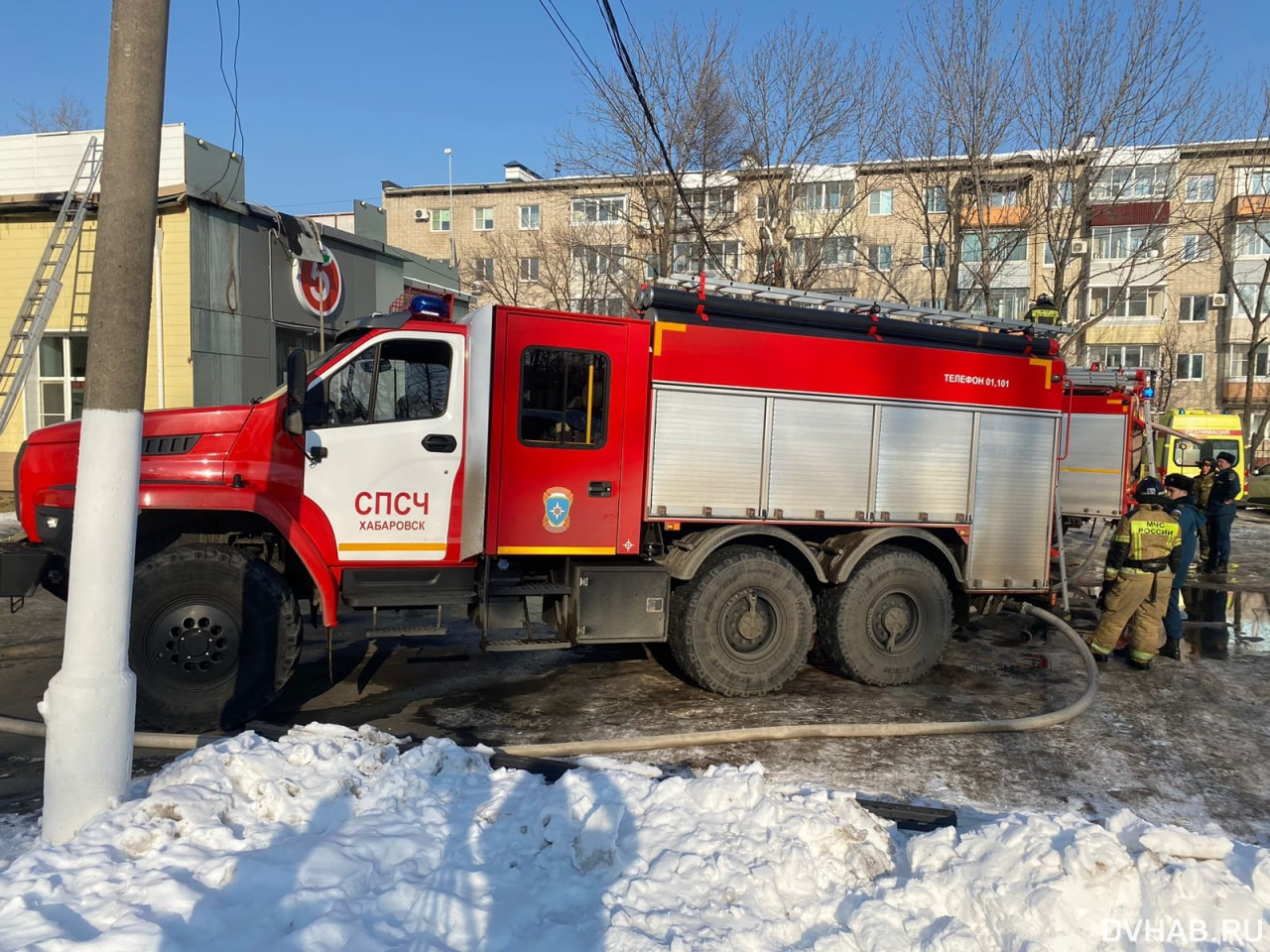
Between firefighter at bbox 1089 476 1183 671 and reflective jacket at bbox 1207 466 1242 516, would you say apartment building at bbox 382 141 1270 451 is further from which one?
firefighter at bbox 1089 476 1183 671

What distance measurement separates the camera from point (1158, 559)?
7867mm

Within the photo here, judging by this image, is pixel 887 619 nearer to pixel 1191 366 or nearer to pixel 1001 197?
pixel 1001 197

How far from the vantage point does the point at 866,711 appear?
21.3 ft

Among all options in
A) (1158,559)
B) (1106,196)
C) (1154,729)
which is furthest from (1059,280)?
(1154,729)

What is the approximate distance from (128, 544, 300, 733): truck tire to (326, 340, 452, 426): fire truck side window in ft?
3.95

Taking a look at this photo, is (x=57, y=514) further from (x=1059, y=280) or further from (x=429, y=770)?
(x=1059, y=280)

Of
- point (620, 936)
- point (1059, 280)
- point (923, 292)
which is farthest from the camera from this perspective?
point (923, 292)

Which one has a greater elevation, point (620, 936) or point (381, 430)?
point (381, 430)

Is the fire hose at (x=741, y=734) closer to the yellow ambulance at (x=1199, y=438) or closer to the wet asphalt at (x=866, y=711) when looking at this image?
the wet asphalt at (x=866, y=711)

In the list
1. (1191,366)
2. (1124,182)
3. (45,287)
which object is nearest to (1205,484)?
(1124,182)

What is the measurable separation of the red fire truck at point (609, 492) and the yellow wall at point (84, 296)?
8.64m

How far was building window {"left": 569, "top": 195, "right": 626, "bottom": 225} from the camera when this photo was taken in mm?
21836

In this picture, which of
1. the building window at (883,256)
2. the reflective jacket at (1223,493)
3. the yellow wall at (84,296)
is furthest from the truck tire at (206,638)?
the building window at (883,256)

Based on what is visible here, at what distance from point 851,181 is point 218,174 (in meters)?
14.3
